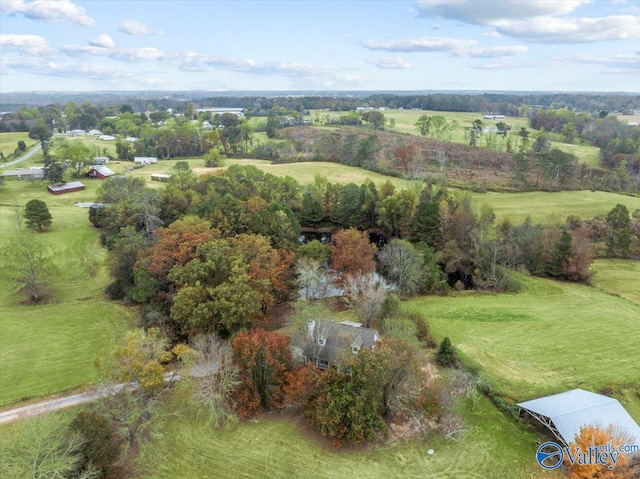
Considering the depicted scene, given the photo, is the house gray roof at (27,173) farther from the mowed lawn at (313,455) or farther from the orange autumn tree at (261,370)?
A: the mowed lawn at (313,455)

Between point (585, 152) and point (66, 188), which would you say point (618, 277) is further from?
point (66, 188)

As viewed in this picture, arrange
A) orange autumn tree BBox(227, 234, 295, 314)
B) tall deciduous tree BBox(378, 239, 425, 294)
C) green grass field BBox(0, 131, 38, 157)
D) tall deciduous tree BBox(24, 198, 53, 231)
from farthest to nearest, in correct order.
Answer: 1. green grass field BBox(0, 131, 38, 157)
2. tall deciduous tree BBox(24, 198, 53, 231)
3. tall deciduous tree BBox(378, 239, 425, 294)
4. orange autumn tree BBox(227, 234, 295, 314)

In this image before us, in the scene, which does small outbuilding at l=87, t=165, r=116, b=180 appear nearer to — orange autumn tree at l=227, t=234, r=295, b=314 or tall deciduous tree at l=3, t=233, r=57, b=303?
tall deciduous tree at l=3, t=233, r=57, b=303

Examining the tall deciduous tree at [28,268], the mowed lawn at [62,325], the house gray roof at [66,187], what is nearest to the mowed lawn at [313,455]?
the mowed lawn at [62,325]

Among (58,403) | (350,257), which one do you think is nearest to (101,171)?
(350,257)

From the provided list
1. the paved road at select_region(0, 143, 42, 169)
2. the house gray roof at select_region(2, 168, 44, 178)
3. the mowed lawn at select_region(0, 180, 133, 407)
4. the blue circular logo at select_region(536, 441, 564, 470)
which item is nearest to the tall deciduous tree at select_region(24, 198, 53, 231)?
the mowed lawn at select_region(0, 180, 133, 407)

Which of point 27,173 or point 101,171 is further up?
point 101,171
